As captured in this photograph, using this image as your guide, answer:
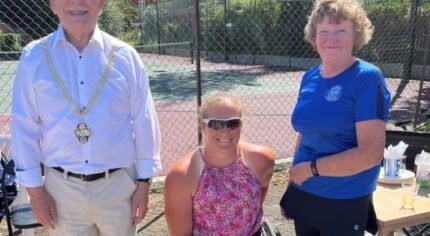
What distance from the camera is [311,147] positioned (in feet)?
7.48

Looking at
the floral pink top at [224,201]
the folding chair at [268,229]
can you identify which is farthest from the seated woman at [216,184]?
the folding chair at [268,229]

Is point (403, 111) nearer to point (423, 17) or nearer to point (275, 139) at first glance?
point (275, 139)

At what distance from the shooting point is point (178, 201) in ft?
7.34

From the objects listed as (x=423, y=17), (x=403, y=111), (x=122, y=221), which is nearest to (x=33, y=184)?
(x=122, y=221)

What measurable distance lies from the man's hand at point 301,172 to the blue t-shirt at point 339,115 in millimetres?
44

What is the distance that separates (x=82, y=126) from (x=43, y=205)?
1.40 feet

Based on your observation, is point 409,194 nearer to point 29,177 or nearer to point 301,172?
point 301,172

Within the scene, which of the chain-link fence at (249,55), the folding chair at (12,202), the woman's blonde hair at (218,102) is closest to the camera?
the woman's blonde hair at (218,102)

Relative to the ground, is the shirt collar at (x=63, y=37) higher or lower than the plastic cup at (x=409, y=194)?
higher

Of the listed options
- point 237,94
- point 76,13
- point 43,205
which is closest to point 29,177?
point 43,205

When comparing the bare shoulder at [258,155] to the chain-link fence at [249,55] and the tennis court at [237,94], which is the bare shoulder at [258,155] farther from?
the chain-link fence at [249,55]

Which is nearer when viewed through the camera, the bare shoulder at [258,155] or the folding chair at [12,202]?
the bare shoulder at [258,155]

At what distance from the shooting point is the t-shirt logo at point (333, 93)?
2.11 metres

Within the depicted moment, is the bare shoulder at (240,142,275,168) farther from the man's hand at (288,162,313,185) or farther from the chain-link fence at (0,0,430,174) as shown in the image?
the chain-link fence at (0,0,430,174)
